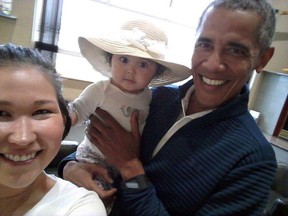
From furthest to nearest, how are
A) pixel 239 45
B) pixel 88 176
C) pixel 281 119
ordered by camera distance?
pixel 281 119, pixel 88 176, pixel 239 45

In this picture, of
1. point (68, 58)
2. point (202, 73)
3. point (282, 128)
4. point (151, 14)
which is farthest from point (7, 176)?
point (282, 128)

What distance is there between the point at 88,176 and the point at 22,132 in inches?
19.4

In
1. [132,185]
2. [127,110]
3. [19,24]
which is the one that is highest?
[19,24]

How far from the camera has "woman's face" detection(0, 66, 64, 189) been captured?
0.61 m

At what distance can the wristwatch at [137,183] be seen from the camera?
0.90 meters

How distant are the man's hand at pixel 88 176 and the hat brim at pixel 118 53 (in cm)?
48

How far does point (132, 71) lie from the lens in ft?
3.76

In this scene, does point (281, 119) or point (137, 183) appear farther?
point (281, 119)

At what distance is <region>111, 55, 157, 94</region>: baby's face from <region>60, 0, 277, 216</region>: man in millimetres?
205

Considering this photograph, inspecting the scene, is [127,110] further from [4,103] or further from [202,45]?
[4,103]

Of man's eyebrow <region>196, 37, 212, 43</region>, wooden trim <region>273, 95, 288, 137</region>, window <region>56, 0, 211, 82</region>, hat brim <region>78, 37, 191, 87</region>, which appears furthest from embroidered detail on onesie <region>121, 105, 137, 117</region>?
wooden trim <region>273, 95, 288, 137</region>

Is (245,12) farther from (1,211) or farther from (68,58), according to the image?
(68,58)

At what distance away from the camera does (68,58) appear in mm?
2428

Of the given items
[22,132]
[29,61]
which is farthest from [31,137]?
[29,61]
